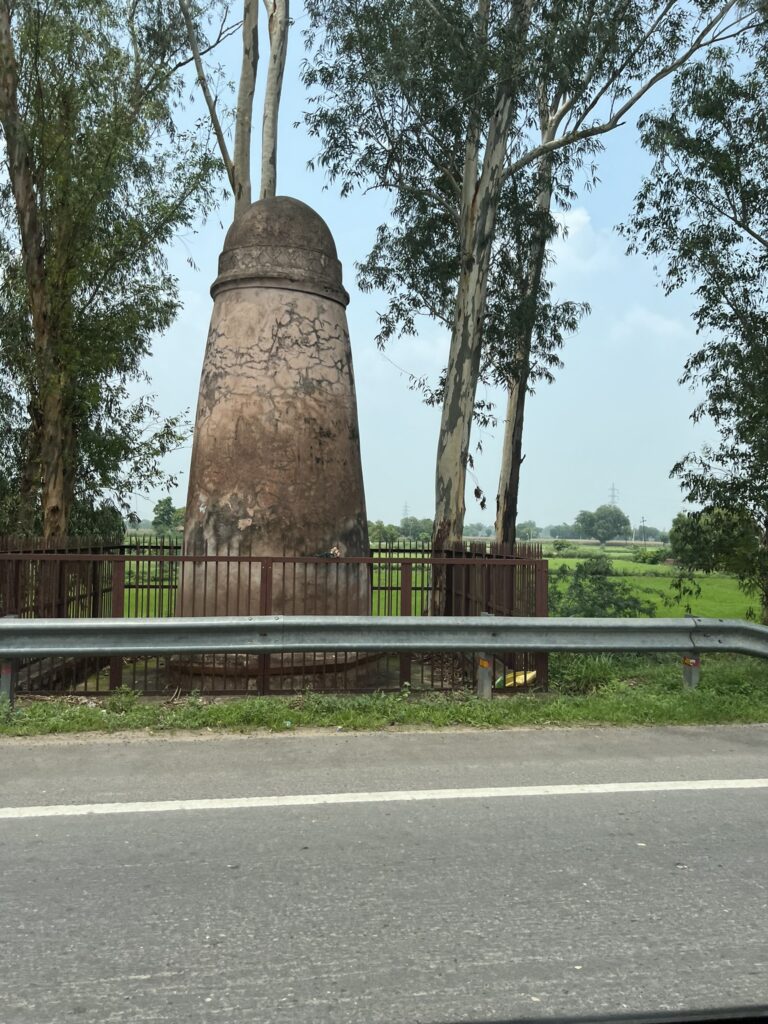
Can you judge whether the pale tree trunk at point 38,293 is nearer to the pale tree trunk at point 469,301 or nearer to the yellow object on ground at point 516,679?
the pale tree trunk at point 469,301

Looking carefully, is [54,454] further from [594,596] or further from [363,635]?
[363,635]

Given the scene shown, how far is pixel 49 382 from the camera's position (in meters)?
18.0

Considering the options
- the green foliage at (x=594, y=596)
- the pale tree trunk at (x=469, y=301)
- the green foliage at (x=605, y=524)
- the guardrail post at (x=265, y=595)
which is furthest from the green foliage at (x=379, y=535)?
Answer: the green foliage at (x=605, y=524)

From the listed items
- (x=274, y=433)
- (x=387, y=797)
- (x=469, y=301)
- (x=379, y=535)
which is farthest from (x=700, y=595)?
(x=387, y=797)

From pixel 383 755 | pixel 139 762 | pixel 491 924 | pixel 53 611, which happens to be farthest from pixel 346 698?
pixel 491 924

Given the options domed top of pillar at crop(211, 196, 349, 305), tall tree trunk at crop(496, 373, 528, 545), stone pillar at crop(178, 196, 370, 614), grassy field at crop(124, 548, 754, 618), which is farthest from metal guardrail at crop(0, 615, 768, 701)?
tall tree trunk at crop(496, 373, 528, 545)

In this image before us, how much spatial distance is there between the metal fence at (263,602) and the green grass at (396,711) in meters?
0.74

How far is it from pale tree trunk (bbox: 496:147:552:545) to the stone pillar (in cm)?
1134

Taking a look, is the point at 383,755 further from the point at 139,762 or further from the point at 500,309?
the point at 500,309

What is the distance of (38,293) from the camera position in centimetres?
1827

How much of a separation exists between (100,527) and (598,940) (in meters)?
19.2

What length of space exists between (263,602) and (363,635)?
55.4 inches

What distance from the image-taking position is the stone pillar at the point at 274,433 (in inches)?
352

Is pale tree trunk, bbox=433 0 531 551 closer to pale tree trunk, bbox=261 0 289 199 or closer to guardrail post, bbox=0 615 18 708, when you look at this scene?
pale tree trunk, bbox=261 0 289 199
